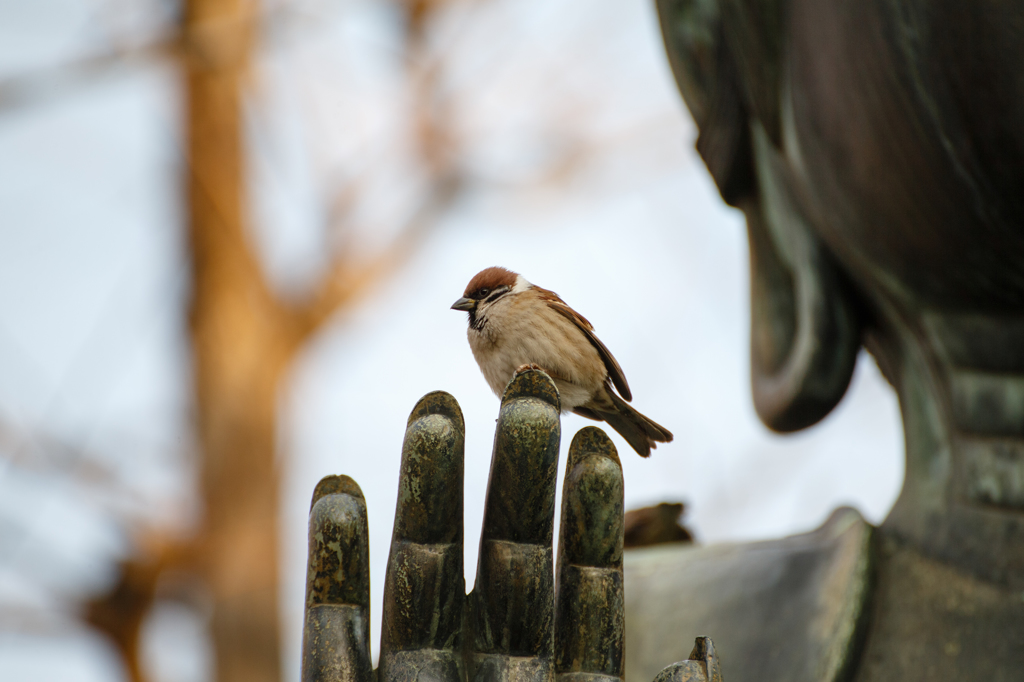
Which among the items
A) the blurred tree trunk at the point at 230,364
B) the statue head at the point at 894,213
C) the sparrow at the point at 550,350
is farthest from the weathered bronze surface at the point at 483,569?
the blurred tree trunk at the point at 230,364

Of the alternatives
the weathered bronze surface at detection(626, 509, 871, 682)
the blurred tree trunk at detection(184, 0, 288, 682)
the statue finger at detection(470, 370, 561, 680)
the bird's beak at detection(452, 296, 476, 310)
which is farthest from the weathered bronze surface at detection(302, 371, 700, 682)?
the blurred tree trunk at detection(184, 0, 288, 682)

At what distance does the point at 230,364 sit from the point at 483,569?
5519 millimetres

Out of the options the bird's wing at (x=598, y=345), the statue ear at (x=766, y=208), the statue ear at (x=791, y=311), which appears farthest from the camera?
the statue ear at (x=791, y=311)

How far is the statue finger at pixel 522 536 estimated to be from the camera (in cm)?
217

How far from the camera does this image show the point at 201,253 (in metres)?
7.74

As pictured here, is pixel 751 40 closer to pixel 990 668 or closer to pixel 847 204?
pixel 847 204

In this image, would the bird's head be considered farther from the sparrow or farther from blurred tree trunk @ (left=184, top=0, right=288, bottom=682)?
blurred tree trunk @ (left=184, top=0, right=288, bottom=682)

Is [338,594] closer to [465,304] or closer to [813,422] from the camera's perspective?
[465,304]

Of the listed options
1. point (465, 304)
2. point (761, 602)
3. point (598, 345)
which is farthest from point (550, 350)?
point (761, 602)

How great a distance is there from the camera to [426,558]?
2.21m

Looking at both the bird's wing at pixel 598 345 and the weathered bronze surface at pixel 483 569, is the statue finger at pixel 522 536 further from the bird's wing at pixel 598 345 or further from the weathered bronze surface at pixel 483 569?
the bird's wing at pixel 598 345

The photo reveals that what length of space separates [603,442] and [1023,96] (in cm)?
120

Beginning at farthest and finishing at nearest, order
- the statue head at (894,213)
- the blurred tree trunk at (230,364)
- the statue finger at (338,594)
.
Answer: the blurred tree trunk at (230,364) < the statue head at (894,213) < the statue finger at (338,594)

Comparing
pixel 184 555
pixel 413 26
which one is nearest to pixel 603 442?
pixel 184 555
